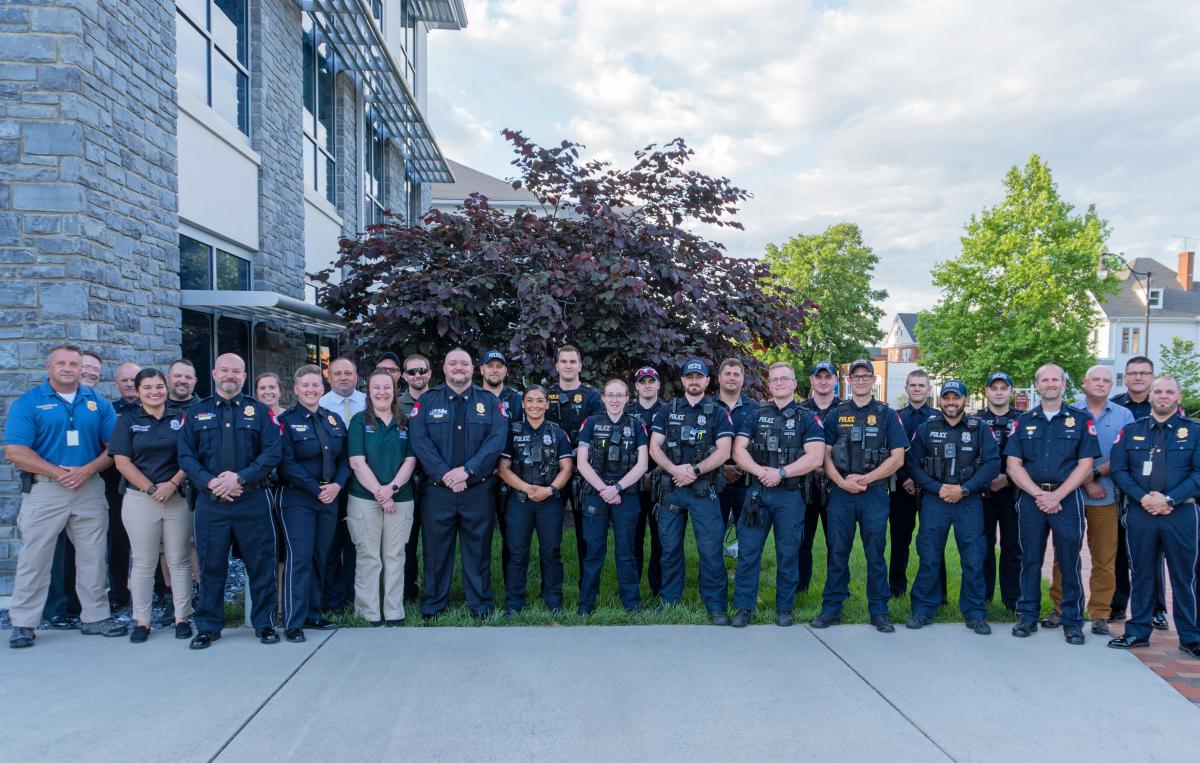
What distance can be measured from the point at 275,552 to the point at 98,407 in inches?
67.3

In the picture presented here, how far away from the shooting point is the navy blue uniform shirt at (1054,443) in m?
5.39

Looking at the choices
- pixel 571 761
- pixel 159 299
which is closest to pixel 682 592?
pixel 571 761

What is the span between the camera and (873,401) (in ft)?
19.2

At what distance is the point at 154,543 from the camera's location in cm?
511

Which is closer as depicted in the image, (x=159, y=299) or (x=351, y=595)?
(x=351, y=595)

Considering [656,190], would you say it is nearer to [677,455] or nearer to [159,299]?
[677,455]

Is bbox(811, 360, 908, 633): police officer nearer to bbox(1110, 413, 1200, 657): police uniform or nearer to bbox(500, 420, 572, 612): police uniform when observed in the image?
bbox(1110, 413, 1200, 657): police uniform

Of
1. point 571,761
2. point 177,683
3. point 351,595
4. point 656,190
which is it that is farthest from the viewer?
point 656,190

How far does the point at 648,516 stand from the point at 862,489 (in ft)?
6.02

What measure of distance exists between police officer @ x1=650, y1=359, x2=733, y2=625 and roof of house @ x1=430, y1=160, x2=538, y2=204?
16596mm

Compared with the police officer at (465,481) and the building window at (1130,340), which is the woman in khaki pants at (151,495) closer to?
the police officer at (465,481)

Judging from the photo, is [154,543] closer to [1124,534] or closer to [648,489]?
[648,489]

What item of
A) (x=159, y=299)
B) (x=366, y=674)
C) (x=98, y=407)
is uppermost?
(x=159, y=299)

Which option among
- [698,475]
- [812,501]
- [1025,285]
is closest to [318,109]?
[698,475]
